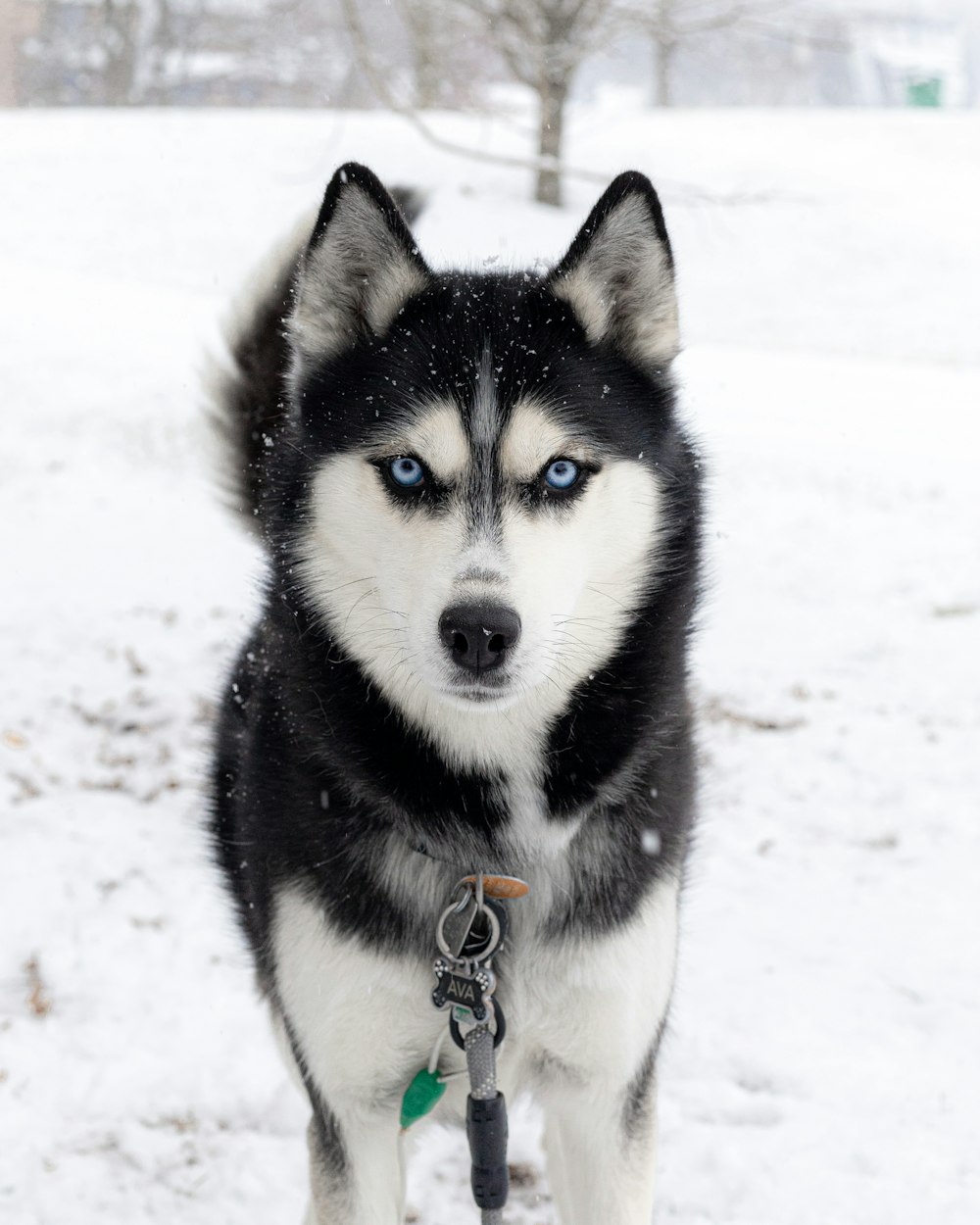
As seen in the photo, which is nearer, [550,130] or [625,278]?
[625,278]

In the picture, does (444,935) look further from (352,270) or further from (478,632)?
(352,270)

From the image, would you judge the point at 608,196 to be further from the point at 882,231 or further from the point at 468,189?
the point at 882,231

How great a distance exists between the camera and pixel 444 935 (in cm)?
205

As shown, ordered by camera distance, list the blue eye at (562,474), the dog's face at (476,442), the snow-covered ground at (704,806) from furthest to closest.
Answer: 1. the snow-covered ground at (704,806)
2. the blue eye at (562,474)
3. the dog's face at (476,442)

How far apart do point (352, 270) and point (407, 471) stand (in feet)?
1.36

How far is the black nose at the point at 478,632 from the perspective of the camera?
176 centimetres

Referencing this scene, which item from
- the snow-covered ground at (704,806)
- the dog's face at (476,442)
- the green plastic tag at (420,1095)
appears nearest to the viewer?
the dog's face at (476,442)

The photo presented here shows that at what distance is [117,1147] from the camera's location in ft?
9.47

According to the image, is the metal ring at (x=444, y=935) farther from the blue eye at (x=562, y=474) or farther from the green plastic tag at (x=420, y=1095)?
the blue eye at (x=562, y=474)

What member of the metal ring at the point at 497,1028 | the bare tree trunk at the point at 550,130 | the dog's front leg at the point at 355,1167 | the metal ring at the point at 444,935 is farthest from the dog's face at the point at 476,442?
the bare tree trunk at the point at 550,130

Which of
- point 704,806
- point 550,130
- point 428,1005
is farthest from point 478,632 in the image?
point 550,130

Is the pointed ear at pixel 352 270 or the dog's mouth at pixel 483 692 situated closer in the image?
the dog's mouth at pixel 483 692

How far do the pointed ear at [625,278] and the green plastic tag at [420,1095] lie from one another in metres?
1.33

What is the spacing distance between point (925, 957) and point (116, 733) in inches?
130
